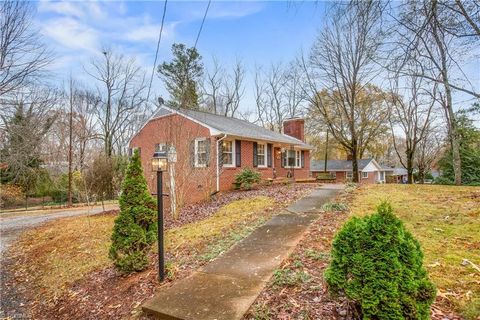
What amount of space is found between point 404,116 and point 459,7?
19.7m

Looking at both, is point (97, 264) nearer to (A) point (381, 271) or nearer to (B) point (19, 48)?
(A) point (381, 271)

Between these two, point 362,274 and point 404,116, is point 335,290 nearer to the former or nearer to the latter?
point 362,274

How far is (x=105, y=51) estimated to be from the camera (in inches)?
938

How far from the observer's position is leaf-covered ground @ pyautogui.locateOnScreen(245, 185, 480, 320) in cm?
263

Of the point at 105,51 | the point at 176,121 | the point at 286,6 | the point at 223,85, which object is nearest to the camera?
the point at 286,6

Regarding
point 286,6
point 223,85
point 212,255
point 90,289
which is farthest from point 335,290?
point 223,85

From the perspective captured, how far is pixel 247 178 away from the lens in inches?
487

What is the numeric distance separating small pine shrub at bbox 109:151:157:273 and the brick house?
4786mm

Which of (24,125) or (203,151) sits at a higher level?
(24,125)

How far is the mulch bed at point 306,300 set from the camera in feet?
8.39

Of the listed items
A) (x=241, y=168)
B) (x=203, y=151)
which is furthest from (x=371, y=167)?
(x=203, y=151)

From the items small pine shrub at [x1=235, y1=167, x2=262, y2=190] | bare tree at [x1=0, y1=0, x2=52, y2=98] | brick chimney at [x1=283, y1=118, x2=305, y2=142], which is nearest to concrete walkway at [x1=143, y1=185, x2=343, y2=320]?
small pine shrub at [x1=235, y1=167, x2=262, y2=190]

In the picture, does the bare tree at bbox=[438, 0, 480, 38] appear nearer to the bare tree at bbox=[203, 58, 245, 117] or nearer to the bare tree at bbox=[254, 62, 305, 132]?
the bare tree at bbox=[254, 62, 305, 132]

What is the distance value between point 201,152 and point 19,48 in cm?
881
